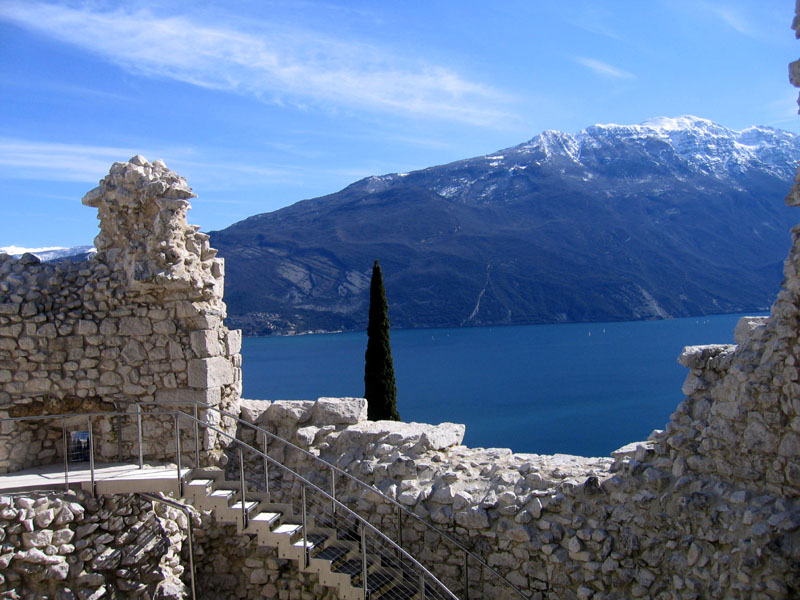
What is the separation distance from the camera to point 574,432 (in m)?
38.0

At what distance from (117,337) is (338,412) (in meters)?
3.66

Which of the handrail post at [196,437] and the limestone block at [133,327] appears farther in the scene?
the limestone block at [133,327]

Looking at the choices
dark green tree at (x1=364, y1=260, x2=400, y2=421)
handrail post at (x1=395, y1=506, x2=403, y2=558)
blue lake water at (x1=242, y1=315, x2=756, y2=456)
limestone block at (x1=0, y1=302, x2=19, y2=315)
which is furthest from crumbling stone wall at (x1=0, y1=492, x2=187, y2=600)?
blue lake water at (x1=242, y1=315, x2=756, y2=456)

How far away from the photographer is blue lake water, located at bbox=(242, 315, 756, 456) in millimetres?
39188

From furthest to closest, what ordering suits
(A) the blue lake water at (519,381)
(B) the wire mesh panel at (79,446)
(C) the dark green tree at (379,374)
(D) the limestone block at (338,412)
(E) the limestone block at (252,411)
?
(A) the blue lake water at (519,381), (C) the dark green tree at (379,374), (E) the limestone block at (252,411), (D) the limestone block at (338,412), (B) the wire mesh panel at (79,446)

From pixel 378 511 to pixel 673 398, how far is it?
45.3 metres

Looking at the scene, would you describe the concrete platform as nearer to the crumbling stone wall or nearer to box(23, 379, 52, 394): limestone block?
the crumbling stone wall

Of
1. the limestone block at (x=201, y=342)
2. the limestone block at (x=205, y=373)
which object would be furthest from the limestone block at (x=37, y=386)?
the limestone block at (x=201, y=342)

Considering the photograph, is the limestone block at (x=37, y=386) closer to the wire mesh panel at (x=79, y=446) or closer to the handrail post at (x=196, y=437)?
the wire mesh panel at (x=79, y=446)

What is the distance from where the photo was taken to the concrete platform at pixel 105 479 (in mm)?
8562

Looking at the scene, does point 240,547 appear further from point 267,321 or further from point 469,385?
point 267,321

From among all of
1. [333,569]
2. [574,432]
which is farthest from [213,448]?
[574,432]

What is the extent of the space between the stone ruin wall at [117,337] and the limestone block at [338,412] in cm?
159

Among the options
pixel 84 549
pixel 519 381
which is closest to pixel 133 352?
pixel 84 549
